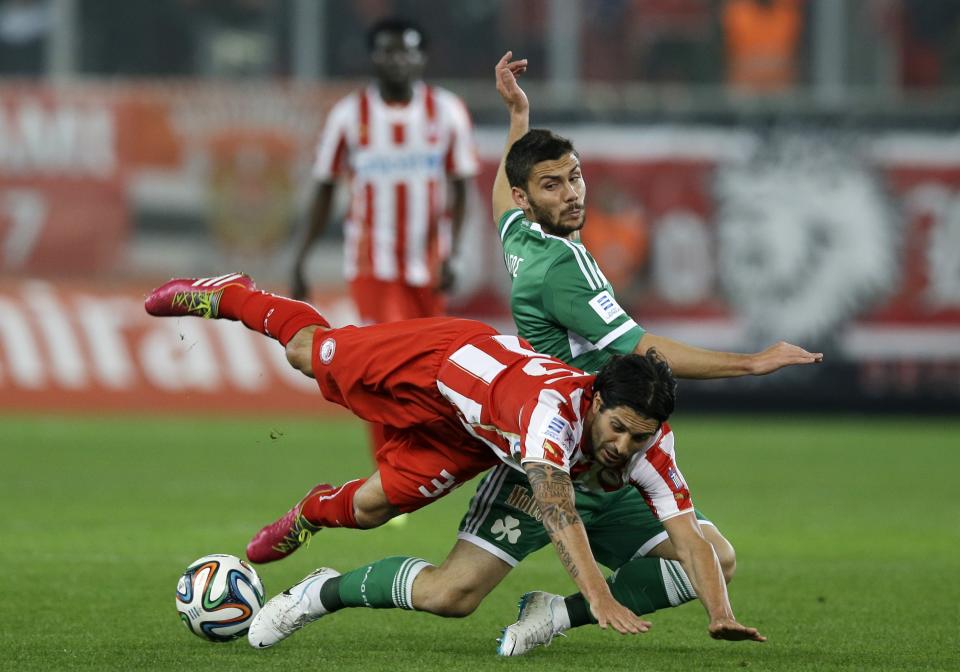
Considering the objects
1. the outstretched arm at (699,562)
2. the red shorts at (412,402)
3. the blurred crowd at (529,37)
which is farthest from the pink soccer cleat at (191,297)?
the blurred crowd at (529,37)

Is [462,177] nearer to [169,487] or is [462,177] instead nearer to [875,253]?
[169,487]

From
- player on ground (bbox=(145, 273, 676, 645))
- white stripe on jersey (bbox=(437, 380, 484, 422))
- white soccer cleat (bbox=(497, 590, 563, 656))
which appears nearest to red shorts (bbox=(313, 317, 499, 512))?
player on ground (bbox=(145, 273, 676, 645))

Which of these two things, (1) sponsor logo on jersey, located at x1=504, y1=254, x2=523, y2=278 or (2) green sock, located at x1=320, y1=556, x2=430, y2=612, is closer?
(2) green sock, located at x1=320, y1=556, x2=430, y2=612

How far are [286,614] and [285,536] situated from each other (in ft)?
1.95

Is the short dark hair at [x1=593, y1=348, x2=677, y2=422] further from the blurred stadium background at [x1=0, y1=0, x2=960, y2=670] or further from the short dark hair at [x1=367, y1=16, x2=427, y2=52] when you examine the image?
the blurred stadium background at [x1=0, y1=0, x2=960, y2=670]

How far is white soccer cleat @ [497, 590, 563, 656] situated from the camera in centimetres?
576

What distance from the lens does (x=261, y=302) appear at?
6.53 metres

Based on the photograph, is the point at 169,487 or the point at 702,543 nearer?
the point at 702,543

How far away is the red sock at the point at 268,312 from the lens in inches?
252

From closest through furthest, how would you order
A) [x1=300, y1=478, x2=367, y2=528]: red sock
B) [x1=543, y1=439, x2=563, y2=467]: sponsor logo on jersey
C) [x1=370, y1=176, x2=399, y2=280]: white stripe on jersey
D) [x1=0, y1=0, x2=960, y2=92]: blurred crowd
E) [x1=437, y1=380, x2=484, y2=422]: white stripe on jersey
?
[x1=543, y1=439, x2=563, y2=467]: sponsor logo on jersey, [x1=437, y1=380, x2=484, y2=422]: white stripe on jersey, [x1=300, y1=478, x2=367, y2=528]: red sock, [x1=370, y1=176, x2=399, y2=280]: white stripe on jersey, [x1=0, y1=0, x2=960, y2=92]: blurred crowd

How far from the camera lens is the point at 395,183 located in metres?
10.3

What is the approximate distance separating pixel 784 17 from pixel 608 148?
247 centimetres

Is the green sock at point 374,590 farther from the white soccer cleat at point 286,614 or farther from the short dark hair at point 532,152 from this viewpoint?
the short dark hair at point 532,152

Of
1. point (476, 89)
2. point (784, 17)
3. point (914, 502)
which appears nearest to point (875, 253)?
point (784, 17)
